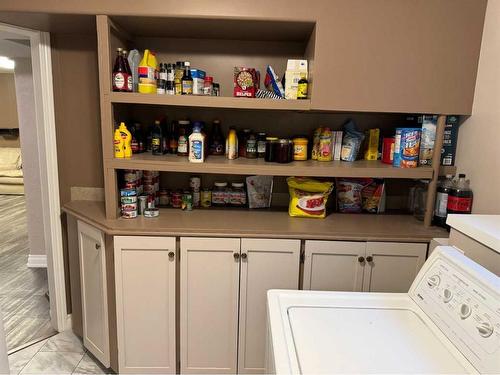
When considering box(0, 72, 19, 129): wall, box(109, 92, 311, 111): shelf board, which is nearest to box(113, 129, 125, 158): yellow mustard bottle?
box(109, 92, 311, 111): shelf board

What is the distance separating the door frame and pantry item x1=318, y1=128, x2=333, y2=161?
1.52 metres

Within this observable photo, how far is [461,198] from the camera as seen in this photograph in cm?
176

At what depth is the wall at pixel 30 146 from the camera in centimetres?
313

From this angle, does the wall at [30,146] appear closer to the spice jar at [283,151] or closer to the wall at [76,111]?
the wall at [76,111]

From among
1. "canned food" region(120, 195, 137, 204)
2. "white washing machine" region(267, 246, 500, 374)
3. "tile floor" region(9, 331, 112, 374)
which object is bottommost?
"tile floor" region(9, 331, 112, 374)

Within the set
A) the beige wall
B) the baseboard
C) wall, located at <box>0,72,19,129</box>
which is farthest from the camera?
wall, located at <box>0,72,19,129</box>

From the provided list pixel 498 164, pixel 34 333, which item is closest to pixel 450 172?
pixel 498 164

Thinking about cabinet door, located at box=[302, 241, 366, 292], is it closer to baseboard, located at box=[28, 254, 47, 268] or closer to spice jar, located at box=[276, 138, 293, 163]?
spice jar, located at box=[276, 138, 293, 163]

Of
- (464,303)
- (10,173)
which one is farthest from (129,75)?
(10,173)

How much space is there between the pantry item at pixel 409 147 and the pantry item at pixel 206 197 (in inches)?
41.4

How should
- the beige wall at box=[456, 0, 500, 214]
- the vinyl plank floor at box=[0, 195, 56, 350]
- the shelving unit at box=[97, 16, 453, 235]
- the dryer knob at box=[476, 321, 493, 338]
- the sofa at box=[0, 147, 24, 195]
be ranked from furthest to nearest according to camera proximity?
1. the sofa at box=[0, 147, 24, 195]
2. the vinyl plank floor at box=[0, 195, 56, 350]
3. the shelving unit at box=[97, 16, 453, 235]
4. the beige wall at box=[456, 0, 500, 214]
5. the dryer knob at box=[476, 321, 493, 338]

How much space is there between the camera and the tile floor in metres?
2.08

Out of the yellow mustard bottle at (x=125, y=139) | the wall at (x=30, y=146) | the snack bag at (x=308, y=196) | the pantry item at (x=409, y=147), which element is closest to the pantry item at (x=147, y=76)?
the yellow mustard bottle at (x=125, y=139)

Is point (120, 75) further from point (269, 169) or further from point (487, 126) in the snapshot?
point (487, 126)
